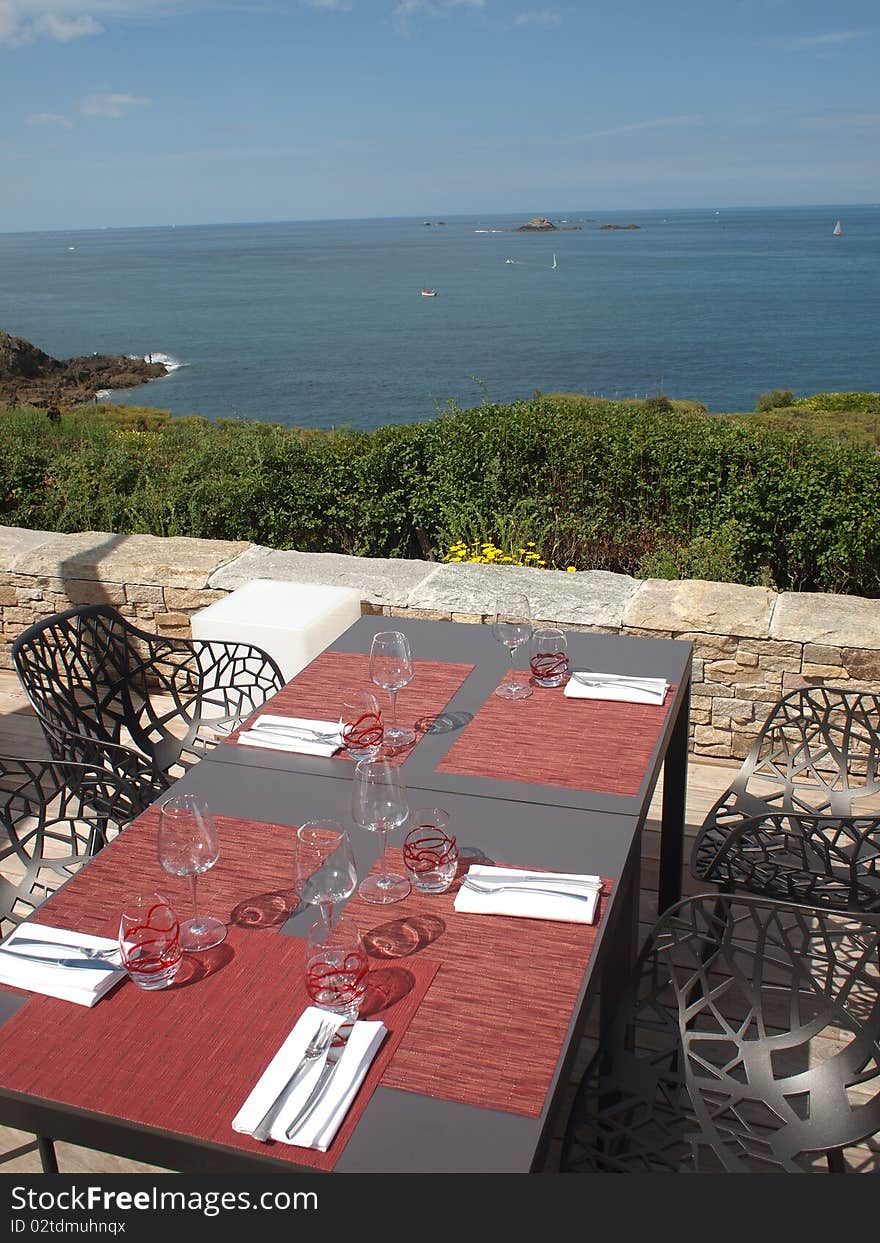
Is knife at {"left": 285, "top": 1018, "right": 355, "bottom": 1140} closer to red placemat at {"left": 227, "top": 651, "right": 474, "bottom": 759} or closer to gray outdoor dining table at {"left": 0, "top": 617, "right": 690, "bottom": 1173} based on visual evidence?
gray outdoor dining table at {"left": 0, "top": 617, "right": 690, "bottom": 1173}

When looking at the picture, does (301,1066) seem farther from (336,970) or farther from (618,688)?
(618,688)

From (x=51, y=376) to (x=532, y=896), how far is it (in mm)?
38068

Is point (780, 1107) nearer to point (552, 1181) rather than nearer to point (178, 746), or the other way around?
point (552, 1181)

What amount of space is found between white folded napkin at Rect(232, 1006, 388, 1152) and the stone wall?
2.79m

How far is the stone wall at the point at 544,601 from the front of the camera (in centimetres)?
404

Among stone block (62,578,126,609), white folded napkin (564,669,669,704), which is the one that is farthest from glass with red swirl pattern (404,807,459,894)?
stone block (62,578,126,609)

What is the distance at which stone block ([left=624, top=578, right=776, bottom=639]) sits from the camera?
4.08 metres

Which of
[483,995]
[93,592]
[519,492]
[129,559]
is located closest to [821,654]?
[483,995]

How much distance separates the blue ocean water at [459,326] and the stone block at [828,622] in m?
26.2

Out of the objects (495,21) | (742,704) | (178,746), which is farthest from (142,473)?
(495,21)

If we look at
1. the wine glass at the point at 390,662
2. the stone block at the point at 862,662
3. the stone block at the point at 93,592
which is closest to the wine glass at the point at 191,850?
the wine glass at the point at 390,662

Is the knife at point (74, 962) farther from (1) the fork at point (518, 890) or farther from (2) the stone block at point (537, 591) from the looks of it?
(2) the stone block at point (537, 591)

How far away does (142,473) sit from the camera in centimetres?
680

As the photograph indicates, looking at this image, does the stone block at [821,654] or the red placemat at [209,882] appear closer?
the red placemat at [209,882]
